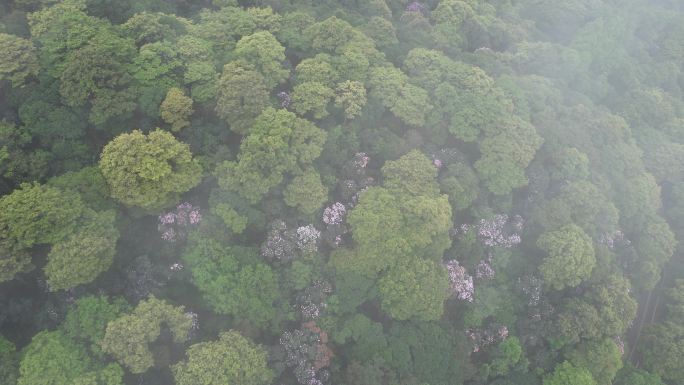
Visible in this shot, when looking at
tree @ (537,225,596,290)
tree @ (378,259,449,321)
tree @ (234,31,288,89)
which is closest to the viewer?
tree @ (378,259,449,321)

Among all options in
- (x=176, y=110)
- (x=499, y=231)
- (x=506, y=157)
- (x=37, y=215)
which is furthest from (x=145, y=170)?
(x=506, y=157)

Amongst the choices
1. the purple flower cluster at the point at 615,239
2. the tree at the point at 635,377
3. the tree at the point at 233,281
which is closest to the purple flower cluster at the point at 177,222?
the tree at the point at 233,281

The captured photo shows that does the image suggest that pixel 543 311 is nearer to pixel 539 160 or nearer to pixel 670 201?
pixel 539 160

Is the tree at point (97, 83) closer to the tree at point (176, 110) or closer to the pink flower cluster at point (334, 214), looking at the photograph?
the tree at point (176, 110)

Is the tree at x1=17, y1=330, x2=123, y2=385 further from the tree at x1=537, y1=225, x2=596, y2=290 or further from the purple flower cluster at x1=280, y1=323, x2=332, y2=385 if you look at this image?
the tree at x1=537, y1=225, x2=596, y2=290

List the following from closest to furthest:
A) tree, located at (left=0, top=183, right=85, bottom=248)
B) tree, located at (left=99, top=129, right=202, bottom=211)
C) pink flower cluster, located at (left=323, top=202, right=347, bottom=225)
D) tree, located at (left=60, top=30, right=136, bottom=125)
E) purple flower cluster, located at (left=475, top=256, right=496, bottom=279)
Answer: tree, located at (left=0, top=183, right=85, bottom=248) → tree, located at (left=99, top=129, right=202, bottom=211) → tree, located at (left=60, top=30, right=136, bottom=125) → pink flower cluster, located at (left=323, top=202, right=347, bottom=225) → purple flower cluster, located at (left=475, top=256, right=496, bottom=279)

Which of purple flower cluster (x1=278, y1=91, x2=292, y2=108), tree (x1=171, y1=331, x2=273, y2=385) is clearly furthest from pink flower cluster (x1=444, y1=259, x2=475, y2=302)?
purple flower cluster (x1=278, y1=91, x2=292, y2=108)
